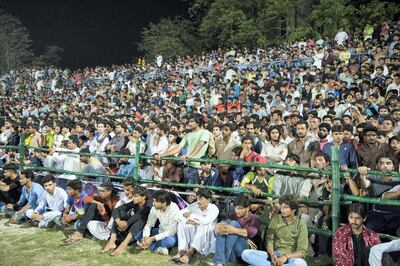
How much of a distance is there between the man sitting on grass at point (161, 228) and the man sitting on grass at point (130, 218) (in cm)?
13

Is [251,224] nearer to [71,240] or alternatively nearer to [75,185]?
[71,240]

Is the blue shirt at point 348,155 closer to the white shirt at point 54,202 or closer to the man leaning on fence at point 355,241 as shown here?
the man leaning on fence at point 355,241

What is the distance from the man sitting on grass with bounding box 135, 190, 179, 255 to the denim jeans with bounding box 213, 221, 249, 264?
36.4 inches

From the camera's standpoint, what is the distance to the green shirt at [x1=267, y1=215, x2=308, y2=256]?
14.7ft

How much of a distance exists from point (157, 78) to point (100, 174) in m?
16.0

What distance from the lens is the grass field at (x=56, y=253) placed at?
5.33 meters

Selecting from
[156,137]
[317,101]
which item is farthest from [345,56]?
[156,137]

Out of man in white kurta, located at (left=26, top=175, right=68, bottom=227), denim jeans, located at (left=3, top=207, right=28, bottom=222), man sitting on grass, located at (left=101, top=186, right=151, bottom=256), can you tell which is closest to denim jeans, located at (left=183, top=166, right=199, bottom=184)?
man sitting on grass, located at (left=101, top=186, right=151, bottom=256)

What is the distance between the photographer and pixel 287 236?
457 centimetres

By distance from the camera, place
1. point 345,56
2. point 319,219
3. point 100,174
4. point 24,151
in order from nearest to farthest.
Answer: point 319,219 → point 100,174 → point 24,151 → point 345,56

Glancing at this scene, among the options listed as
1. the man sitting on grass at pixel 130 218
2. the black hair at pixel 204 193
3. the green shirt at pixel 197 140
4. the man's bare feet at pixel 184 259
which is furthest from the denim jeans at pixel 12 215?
the black hair at pixel 204 193

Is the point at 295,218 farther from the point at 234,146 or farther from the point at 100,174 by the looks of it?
Answer: the point at 100,174

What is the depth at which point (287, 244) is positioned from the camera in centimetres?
457

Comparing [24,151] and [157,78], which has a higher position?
[157,78]
